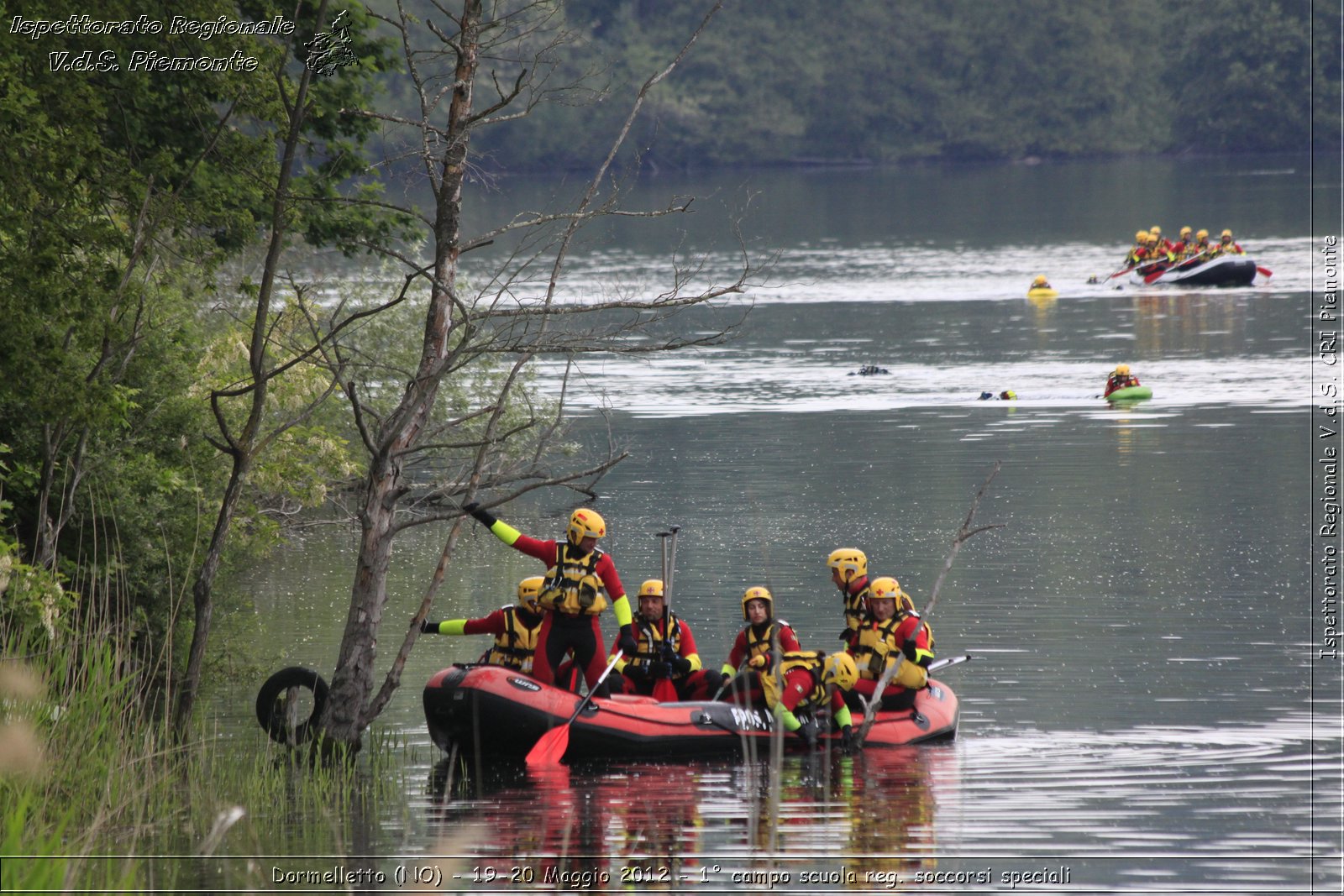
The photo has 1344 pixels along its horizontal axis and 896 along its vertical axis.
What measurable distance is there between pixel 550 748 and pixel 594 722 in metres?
0.40

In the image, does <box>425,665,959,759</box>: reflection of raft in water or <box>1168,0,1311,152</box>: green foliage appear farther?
<box>1168,0,1311,152</box>: green foliage

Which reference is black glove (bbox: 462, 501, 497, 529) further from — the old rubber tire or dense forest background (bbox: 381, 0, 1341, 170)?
dense forest background (bbox: 381, 0, 1341, 170)

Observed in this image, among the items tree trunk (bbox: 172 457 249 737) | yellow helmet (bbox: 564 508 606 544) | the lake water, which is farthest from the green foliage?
tree trunk (bbox: 172 457 249 737)

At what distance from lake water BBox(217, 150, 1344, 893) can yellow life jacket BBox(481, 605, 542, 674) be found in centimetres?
97

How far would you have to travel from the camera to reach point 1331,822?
463 inches

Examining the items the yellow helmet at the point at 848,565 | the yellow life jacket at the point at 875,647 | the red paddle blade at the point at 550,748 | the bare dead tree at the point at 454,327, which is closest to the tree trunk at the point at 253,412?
the bare dead tree at the point at 454,327

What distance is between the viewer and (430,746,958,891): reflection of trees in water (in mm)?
10898

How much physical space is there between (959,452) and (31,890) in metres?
22.6

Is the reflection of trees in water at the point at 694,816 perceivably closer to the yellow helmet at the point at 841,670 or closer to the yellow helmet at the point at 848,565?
the yellow helmet at the point at 841,670

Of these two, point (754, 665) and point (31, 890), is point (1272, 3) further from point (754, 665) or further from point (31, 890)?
point (31, 890)

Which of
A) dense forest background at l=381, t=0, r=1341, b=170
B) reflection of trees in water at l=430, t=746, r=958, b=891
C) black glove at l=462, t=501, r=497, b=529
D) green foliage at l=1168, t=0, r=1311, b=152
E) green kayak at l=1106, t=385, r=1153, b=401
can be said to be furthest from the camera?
dense forest background at l=381, t=0, r=1341, b=170

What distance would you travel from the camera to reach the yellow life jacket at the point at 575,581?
46.3 feet

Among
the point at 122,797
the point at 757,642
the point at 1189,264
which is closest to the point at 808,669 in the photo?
the point at 757,642

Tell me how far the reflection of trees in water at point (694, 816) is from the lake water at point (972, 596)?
0.04 m
